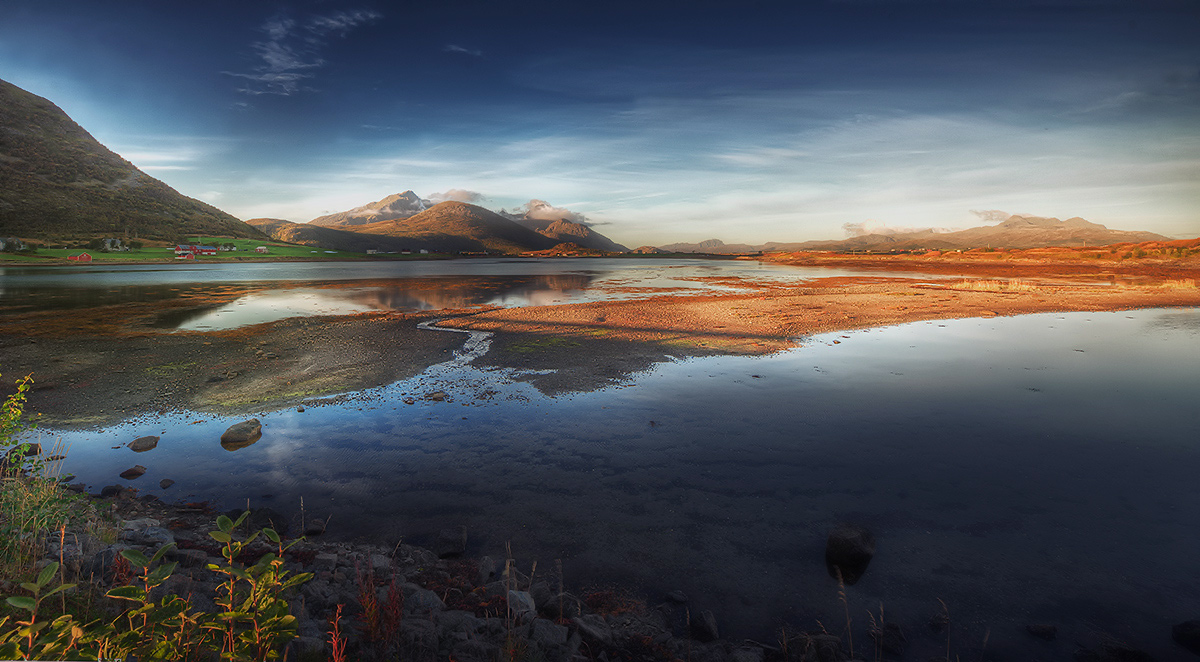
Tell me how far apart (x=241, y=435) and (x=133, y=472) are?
1965 mm

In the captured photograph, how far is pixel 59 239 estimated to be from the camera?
154 meters

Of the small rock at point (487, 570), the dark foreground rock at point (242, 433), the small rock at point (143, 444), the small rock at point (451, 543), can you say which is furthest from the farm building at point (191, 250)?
the small rock at point (487, 570)

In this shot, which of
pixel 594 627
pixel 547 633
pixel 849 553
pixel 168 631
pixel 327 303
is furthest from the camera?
pixel 327 303

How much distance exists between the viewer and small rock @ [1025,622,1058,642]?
5996 mm

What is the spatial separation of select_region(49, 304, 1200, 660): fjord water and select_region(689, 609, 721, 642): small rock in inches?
13.0

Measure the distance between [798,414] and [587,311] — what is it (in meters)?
21.3

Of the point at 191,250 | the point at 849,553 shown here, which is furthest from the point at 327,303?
the point at 191,250

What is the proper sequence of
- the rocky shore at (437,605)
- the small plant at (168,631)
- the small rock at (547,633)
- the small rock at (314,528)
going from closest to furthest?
the small plant at (168,631), the rocky shore at (437,605), the small rock at (547,633), the small rock at (314,528)

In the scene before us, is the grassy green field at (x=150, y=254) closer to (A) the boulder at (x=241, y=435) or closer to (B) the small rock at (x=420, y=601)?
(A) the boulder at (x=241, y=435)

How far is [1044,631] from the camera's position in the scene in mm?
6043

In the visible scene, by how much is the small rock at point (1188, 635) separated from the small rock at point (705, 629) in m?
5.56

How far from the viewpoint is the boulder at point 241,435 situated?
11164 millimetres

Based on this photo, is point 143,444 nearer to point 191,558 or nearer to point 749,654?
point 191,558

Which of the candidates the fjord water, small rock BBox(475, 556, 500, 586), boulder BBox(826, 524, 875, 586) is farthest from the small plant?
boulder BBox(826, 524, 875, 586)
